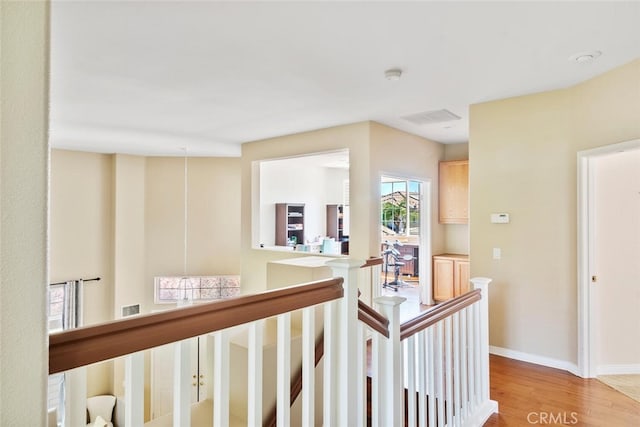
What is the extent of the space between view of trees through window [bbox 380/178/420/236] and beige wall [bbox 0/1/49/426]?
834 centimetres

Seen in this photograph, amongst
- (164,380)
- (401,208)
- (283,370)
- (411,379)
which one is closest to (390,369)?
(411,379)

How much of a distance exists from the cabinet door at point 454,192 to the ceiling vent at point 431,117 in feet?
5.40

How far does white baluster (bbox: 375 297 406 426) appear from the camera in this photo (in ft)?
6.38

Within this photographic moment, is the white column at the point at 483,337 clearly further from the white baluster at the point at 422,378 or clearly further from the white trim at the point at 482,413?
the white baluster at the point at 422,378

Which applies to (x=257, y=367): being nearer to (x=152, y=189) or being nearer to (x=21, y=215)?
(x=21, y=215)

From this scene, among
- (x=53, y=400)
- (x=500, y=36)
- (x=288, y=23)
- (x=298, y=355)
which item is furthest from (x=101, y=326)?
(x=53, y=400)

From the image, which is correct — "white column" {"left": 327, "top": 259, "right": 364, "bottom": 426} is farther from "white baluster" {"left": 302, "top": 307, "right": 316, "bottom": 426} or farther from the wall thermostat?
the wall thermostat

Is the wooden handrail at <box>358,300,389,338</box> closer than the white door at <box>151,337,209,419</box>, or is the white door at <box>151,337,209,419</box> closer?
the wooden handrail at <box>358,300,389,338</box>

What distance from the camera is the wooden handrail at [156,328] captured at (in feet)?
2.67

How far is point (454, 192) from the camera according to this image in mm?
6258

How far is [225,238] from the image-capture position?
8188mm

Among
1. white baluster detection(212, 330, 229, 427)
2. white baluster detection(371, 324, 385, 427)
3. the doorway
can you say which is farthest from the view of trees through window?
white baluster detection(212, 330, 229, 427)

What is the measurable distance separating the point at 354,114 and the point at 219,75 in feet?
5.94

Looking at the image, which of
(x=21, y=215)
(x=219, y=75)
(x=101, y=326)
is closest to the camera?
(x=21, y=215)
